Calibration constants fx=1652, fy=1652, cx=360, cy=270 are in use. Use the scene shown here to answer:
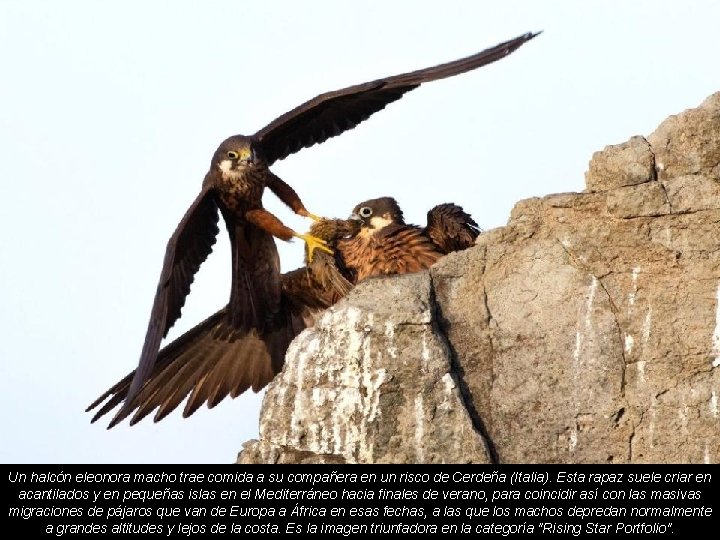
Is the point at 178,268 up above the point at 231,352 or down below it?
above

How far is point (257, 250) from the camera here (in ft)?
41.8

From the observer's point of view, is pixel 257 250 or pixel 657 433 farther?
pixel 257 250

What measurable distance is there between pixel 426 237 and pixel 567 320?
68.2 inches

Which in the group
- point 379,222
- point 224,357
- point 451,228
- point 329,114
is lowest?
point 224,357

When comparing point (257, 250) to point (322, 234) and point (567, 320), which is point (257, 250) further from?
point (567, 320)

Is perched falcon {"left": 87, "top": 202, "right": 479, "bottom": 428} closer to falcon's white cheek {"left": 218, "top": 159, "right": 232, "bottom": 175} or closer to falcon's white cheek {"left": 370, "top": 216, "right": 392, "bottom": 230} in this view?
falcon's white cheek {"left": 370, "top": 216, "right": 392, "bottom": 230}

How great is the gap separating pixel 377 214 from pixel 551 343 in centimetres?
251

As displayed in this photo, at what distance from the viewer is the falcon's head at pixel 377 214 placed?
11438 mm

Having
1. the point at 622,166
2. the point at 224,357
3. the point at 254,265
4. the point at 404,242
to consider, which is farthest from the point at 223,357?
A: the point at 622,166

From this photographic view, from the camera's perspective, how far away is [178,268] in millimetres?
12250

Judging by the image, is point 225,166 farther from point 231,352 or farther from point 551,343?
A: point 551,343
